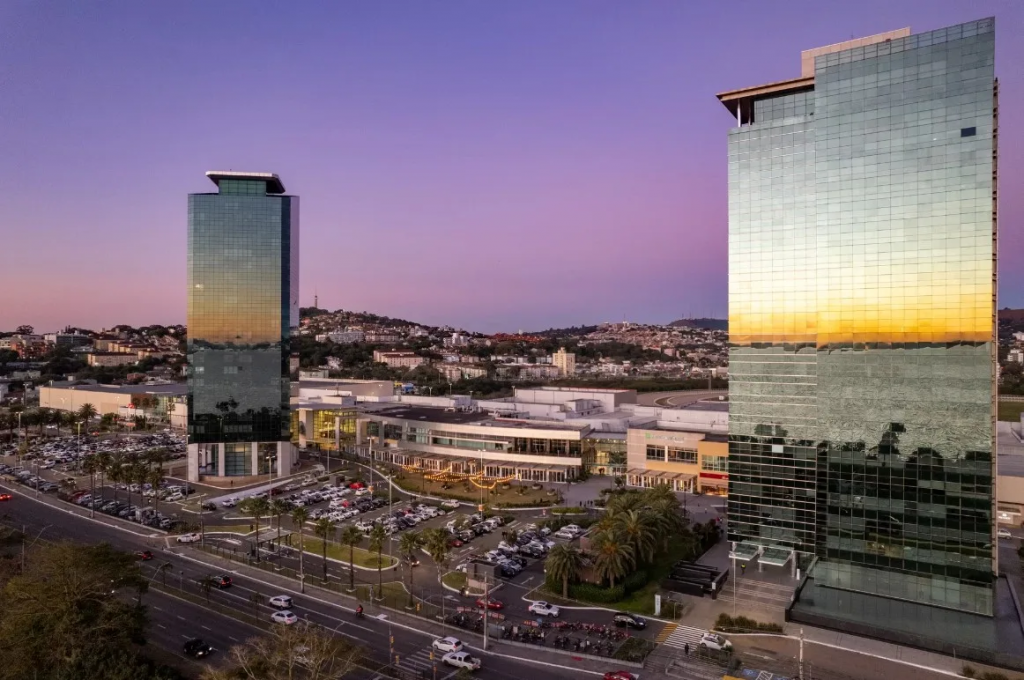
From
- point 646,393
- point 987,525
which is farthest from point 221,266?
point 646,393

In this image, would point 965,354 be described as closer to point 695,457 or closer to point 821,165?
point 821,165

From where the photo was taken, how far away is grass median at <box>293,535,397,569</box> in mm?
55906

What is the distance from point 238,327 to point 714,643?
7463cm

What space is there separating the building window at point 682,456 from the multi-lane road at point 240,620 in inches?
1772

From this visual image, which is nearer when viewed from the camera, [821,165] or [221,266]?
[821,165]

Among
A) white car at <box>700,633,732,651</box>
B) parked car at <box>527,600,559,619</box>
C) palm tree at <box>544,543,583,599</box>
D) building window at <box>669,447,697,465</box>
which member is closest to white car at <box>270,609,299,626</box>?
parked car at <box>527,600,559,619</box>

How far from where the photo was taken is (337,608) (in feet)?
153

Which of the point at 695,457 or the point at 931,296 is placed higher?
the point at 931,296

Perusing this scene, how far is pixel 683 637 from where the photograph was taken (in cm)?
4150

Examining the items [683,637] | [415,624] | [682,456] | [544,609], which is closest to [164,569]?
[415,624]

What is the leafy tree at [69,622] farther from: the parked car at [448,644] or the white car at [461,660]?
the white car at [461,660]

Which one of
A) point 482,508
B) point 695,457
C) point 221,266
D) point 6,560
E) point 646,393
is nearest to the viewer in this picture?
point 6,560

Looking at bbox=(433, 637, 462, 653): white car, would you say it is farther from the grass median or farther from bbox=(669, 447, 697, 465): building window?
→ bbox=(669, 447, 697, 465): building window

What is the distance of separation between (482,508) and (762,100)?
48.3 meters
